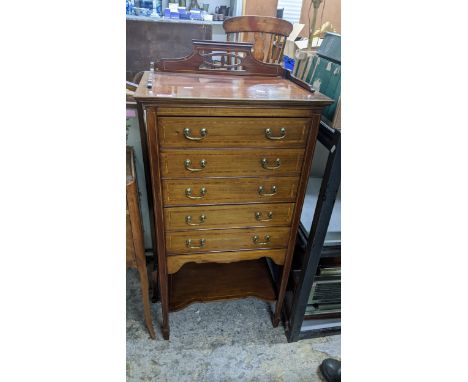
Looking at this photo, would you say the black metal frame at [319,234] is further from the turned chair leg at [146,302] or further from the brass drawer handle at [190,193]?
the turned chair leg at [146,302]

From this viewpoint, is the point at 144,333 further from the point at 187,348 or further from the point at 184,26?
the point at 184,26

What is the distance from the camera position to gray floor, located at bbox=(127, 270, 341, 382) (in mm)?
1271

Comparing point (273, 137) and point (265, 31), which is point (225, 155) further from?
point (265, 31)

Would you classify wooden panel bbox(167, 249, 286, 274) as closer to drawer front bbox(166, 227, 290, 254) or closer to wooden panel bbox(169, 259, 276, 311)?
drawer front bbox(166, 227, 290, 254)

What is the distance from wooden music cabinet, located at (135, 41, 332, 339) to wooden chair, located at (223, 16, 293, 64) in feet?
1.26

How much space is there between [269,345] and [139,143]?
106 centimetres

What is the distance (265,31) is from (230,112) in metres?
0.83

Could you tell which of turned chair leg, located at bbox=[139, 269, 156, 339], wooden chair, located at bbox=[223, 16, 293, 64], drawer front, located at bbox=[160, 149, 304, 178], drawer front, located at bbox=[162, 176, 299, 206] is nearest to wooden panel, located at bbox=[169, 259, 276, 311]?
turned chair leg, located at bbox=[139, 269, 156, 339]

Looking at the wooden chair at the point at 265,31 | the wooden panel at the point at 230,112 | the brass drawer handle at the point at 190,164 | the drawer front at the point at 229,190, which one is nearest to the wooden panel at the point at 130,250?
the drawer front at the point at 229,190

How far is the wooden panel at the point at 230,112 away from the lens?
86 centimetres

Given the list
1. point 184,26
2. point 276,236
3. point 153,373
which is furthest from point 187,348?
point 184,26

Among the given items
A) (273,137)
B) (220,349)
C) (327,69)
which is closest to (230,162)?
(273,137)

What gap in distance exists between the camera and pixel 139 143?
138cm

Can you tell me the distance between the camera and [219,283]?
1.47 metres
